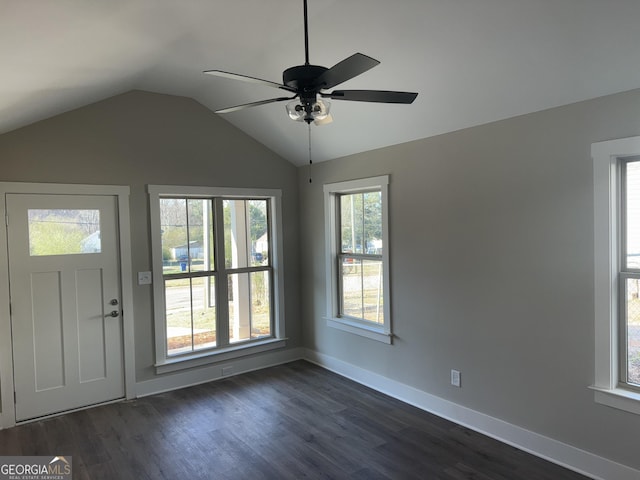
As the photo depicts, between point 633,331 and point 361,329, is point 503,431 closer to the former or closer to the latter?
point 633,331

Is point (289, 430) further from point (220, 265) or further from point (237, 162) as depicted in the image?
point (237, 162)

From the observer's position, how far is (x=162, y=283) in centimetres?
433

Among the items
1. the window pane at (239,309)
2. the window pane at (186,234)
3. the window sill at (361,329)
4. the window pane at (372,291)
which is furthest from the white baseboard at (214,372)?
the window pane at (372,291)

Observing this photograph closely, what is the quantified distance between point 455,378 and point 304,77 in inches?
109

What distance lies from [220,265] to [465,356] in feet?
9.12

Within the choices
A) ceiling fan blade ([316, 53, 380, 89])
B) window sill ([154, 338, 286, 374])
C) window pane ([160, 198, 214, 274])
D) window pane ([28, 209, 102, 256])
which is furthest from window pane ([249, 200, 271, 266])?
ceiling fan blade ([316, 53, 380, 89])

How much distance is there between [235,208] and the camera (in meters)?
4.92

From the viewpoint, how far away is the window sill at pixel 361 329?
4152 millimetres

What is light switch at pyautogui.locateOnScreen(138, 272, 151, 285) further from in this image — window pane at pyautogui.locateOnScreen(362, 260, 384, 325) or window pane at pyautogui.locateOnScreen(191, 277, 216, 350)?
window pane at pyautogui.locateOnScreen(362, 260, 384, 325)

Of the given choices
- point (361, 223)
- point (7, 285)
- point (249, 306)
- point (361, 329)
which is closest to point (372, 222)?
point (361, 223)

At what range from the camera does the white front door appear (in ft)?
11.9

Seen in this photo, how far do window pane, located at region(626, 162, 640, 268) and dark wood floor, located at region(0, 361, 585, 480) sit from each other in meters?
1.47

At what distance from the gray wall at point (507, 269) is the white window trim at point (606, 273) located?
0.05 meters

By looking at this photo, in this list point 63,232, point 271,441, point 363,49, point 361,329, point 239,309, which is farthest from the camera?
point 239,309
